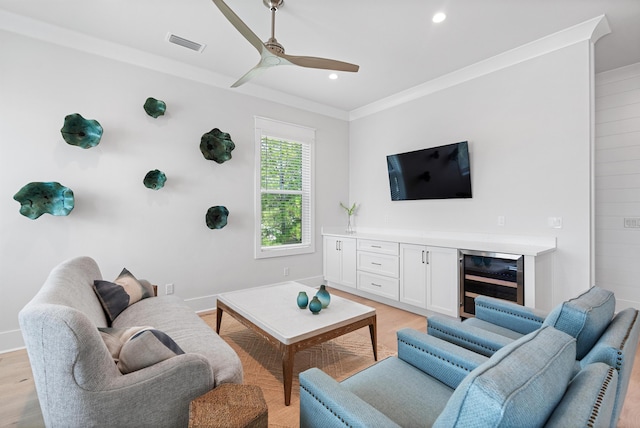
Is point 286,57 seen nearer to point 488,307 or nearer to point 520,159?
point 488,307

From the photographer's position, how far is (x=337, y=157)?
5098 mm

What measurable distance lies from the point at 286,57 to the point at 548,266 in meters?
3.12

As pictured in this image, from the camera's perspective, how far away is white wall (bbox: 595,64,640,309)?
3.32 m

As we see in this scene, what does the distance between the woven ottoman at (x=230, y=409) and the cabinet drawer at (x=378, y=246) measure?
2.81 m

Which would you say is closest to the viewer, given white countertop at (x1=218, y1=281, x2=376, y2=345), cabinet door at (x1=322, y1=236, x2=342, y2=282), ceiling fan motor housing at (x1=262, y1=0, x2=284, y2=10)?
white countertop at (x1=218, y1=281, x2=376, y2=345)

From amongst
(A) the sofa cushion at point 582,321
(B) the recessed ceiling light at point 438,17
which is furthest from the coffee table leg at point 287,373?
(B) the recessed ceiling light at point 438,17

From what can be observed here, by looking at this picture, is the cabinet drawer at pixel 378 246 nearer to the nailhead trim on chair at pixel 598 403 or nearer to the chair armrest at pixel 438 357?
the chair armrest at pixel 438 357

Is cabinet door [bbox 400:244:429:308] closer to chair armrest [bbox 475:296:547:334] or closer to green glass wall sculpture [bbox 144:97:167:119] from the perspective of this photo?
chair armrest [bbox 475:296:547:334]

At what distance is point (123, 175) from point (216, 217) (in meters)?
1.07

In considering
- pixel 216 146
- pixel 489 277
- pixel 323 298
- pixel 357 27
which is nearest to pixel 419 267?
pixel 489 277

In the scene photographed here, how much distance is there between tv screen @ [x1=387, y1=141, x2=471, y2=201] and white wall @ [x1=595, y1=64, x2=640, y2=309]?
5.12 ft

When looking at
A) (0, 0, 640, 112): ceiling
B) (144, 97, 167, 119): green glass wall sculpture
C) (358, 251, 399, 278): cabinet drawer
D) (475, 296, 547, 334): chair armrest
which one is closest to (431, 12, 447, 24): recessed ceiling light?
(0, 0, 640, 112): ceiling

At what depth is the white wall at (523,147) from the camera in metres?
2.85

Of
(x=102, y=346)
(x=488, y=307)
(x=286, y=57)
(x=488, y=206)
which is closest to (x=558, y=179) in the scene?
(x=488, y=206)
